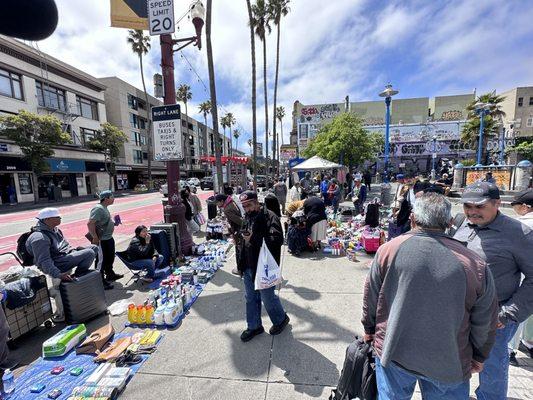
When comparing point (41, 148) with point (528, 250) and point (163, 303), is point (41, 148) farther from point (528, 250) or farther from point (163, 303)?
point (528, 250)

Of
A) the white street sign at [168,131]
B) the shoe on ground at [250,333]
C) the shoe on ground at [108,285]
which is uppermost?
the white street sign at [168,131]

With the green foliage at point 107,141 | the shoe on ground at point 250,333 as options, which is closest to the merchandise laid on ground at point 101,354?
the shoe on ground at point 250,333

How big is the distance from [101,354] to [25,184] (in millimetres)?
30814

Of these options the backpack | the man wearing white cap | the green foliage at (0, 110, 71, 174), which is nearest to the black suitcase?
the man wearing white cap

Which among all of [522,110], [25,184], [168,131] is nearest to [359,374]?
[168,131]

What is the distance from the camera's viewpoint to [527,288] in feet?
6.04

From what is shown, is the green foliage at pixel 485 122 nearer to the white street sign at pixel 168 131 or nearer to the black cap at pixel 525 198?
the black cap at pixel 525 198

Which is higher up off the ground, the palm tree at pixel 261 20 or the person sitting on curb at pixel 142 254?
the palm tree at pixel 261 20

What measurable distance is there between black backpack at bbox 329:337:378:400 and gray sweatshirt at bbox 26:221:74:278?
394 cm

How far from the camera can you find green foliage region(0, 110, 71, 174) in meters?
20.1

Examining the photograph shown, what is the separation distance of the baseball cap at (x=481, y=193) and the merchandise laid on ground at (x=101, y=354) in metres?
Answer: 3.65

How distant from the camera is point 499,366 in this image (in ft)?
6.37

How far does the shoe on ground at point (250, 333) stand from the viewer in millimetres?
3244

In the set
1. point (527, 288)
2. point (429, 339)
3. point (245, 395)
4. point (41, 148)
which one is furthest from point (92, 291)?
point (41, 148)
